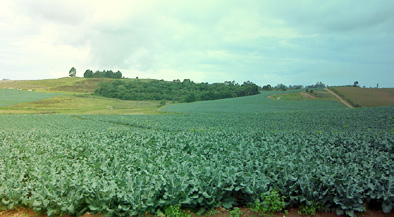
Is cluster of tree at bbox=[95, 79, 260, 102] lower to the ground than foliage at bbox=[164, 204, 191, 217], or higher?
higher

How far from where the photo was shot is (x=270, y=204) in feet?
25.4

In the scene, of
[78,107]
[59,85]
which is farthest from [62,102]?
[59,85]

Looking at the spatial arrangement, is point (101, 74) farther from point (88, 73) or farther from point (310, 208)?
point (310, 208)

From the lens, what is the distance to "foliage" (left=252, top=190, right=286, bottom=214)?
7.55 metres

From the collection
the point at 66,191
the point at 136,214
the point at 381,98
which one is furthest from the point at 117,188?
the point at 381,98

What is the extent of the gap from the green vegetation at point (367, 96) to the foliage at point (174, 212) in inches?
2381

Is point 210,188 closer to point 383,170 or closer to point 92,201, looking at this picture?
point 92,201

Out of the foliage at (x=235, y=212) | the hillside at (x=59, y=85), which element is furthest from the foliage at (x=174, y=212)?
the hillside at (x=59, y=85)

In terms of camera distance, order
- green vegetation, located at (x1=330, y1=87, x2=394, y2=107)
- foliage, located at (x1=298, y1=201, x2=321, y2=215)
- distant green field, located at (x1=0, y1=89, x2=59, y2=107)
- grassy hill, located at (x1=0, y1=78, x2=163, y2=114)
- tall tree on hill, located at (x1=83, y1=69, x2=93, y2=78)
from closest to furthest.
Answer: foliage, located at (x1=298, y1=201, x2=321, y2=215) → green vegetation, located at (x1=330, y1=87, x2=394, y2=107) → grassy hill, located at (x1=0, y1=78, x2=163, y2=114) → distant green field, located at (x1=0, y1=89, x2=59, y2=107) → tall tree on hill, located at (x1=83, y1=69, x2=93, y2=78)

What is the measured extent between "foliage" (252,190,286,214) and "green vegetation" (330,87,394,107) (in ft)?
193

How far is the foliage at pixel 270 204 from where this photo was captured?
24.8 ft

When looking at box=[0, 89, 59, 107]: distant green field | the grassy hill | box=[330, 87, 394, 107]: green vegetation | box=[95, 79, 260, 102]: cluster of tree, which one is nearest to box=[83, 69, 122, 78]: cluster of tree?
the grassy hill

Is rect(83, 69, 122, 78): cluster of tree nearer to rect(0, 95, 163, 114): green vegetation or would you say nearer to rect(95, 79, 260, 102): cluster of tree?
rect(95, 79, 260, 102): cluster of tree

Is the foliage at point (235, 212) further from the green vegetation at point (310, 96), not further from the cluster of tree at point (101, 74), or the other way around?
the cluster of tree at point (101, 74)
